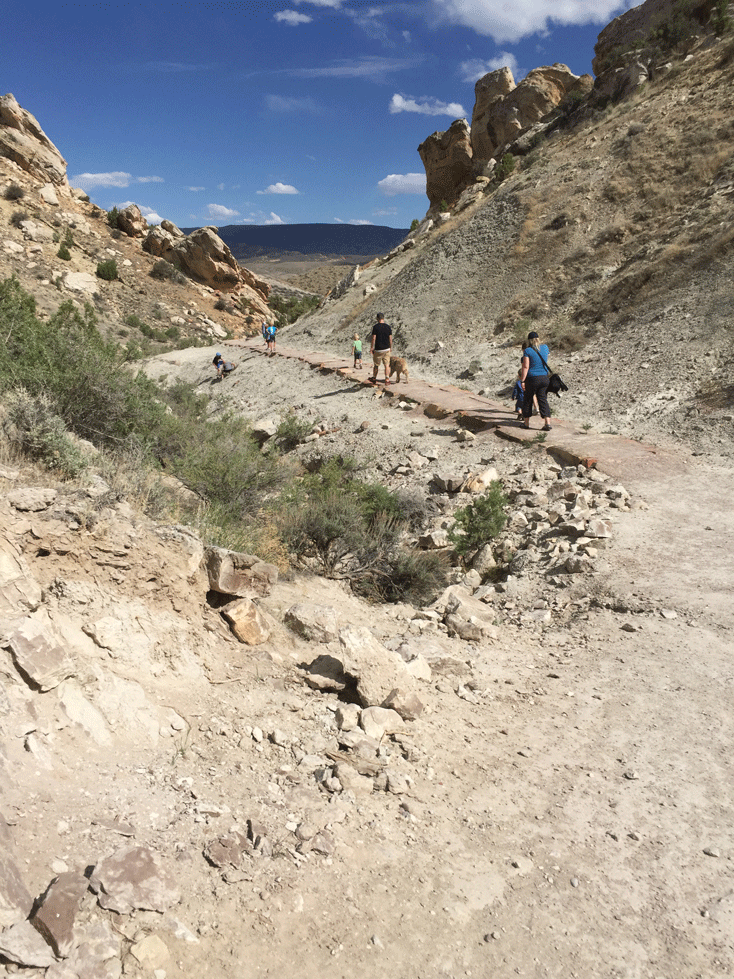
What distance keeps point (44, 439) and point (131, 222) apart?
4145 centimetres

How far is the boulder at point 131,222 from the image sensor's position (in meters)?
39.5

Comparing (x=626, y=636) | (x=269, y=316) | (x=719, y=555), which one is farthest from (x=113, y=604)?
(x=269, y=316)

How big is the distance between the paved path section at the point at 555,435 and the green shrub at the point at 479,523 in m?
1.79

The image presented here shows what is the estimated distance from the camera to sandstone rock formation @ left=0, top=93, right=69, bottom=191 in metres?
35.0

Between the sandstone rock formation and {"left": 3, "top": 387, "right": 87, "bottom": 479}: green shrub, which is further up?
the sandstone rock formation

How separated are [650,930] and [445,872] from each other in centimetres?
80

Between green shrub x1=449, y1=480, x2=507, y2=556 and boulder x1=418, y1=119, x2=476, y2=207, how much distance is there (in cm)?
3623

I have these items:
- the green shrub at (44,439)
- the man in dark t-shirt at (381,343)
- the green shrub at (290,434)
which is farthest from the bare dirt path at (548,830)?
the man in dark t-shirt at (381,343)

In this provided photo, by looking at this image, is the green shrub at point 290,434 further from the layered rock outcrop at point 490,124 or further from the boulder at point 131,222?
the boulder at point 131,222

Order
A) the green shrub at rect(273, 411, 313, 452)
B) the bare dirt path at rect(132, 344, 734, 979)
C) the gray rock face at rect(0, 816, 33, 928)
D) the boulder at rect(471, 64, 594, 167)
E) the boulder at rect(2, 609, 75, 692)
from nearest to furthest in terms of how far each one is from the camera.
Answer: the gray rock face at rect(0, 816, 33, 928) < the bare dirt path at rect(132, 344, 734, 979) < the boulder at rect(2, 609, 75, 692) < the green shrub at rect(273, 411, 313, 452) < the boulder at rect(471, 64, 594, 167)

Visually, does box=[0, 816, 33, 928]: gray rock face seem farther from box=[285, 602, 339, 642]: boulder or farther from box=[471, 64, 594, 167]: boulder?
box=[471, 64, 594, 167]: boulder

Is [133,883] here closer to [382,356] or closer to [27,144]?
[382,356]

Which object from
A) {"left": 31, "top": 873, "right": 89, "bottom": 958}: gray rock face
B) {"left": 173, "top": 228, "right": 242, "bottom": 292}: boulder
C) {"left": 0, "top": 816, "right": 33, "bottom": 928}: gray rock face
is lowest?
{"left": 31, "top": 873, "right": 89, "bottom": 958}: gray rock face

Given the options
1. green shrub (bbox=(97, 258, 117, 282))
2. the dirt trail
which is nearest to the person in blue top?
the dirt trail
